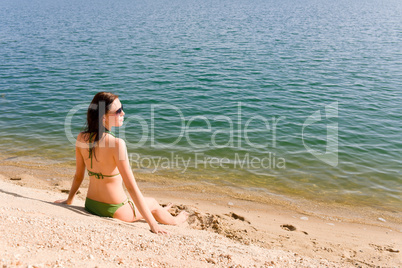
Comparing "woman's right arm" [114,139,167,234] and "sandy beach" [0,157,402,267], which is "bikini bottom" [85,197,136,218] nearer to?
"sandy beach" [0,157,402,267]

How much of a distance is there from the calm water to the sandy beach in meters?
0.80

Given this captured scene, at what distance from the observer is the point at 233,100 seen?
42.2 feet

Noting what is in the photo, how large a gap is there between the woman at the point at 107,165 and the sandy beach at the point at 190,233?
18 cm

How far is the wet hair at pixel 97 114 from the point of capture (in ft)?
13.3

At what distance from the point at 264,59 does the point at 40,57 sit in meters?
11.6

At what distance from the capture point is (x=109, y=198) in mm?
4492

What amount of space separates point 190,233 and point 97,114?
1.95 metres

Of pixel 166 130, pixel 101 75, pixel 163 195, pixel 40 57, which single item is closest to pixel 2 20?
pixel 40 57

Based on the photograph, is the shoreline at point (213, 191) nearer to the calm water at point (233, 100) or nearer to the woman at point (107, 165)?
the calm water at point (233, 100)

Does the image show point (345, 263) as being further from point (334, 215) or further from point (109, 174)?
point (109, 174)

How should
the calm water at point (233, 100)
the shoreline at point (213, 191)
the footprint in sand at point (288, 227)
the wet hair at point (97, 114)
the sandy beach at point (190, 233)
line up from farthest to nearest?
1. the calm water at point (233, 100)
2. the shoreline at point (213, 191)
3. the footprint in sand at point (288, 227)
4. the wet hair at point (97, 114)
5. the sandy beach at point (190, 233)

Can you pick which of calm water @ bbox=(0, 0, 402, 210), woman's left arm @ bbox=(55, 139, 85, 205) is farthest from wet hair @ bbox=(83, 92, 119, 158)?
calm water @ bbox=(0, 0, 402, 210)

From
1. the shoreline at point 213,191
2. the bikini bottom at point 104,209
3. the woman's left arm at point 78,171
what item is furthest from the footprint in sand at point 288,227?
the woman's left arm at point 78,171

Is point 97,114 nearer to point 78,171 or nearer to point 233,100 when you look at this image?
point 78,171
